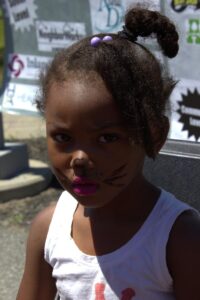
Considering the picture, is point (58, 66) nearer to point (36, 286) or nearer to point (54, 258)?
point (54, 258)

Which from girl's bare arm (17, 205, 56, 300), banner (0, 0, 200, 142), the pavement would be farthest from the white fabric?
banner (0, 0, 200, 142)

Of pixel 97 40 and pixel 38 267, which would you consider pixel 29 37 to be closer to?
pixel 38 267

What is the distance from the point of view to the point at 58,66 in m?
1.61

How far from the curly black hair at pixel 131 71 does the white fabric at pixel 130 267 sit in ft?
0.49

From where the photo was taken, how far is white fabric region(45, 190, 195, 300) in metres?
1.57

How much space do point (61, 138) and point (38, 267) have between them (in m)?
0.44

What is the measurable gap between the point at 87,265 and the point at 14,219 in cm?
300

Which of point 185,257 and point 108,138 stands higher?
point 108,138

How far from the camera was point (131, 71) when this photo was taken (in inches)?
60.1

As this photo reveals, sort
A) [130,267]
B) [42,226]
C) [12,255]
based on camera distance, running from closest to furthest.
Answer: [130,267], [42,226], [12,255]

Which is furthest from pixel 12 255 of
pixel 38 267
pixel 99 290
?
pixel 99 290

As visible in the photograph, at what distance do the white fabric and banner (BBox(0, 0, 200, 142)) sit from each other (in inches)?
81.3

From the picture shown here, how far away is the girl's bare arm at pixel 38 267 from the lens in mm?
1796

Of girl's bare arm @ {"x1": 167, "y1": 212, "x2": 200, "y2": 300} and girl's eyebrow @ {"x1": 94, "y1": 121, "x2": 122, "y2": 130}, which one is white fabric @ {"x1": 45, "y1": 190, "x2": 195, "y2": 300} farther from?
girl's eyebrow @ {"x1": 94, "y1": 121, "x2": 122, "y2": 130}
